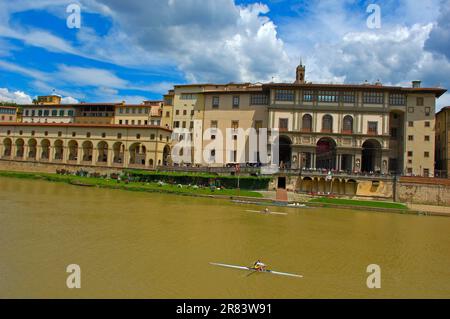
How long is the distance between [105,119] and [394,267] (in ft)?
226

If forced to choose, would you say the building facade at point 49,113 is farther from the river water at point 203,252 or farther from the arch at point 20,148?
the river water at point 203,252

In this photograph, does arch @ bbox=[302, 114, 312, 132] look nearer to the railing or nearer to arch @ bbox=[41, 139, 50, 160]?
the railing

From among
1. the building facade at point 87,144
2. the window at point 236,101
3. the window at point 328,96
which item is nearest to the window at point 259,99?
the window at point 236,101

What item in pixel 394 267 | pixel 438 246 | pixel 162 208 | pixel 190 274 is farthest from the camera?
pixel 162 208

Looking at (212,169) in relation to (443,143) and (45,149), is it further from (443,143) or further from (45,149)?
(443,143)

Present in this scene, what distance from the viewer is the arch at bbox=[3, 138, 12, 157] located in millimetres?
72500

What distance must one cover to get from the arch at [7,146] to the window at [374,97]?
69.3 metres

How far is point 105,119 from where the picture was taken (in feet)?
249

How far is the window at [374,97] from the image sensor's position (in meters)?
56.3

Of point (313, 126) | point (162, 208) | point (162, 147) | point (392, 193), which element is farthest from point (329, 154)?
point (162, 208)

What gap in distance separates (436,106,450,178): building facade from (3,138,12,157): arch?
8084 cm
